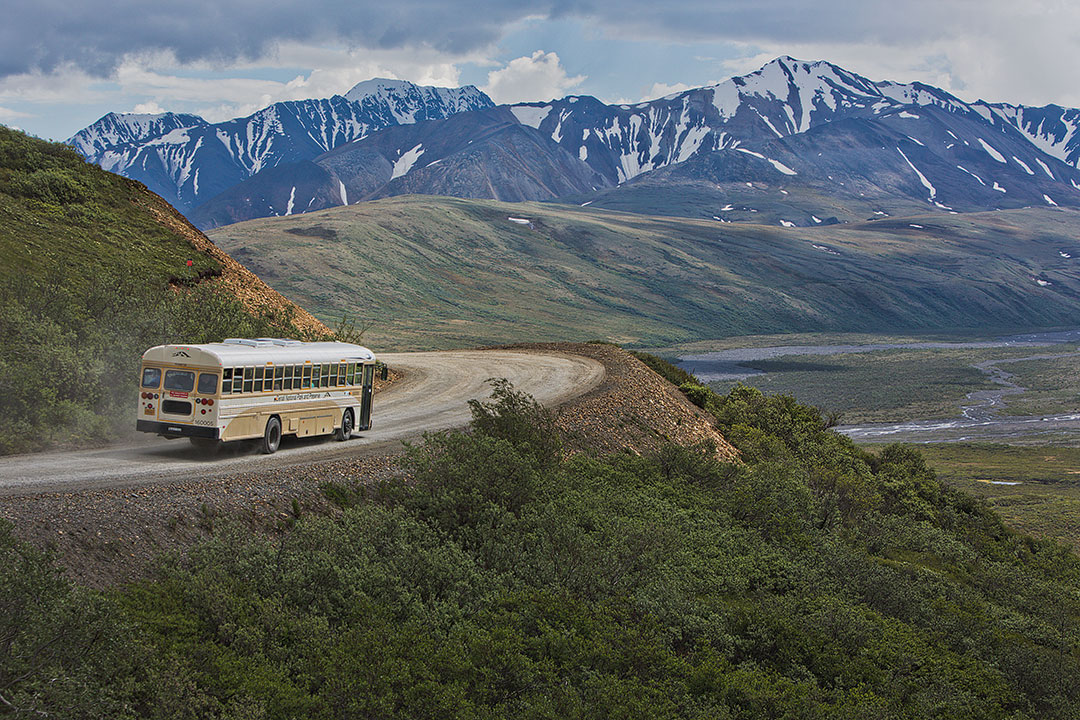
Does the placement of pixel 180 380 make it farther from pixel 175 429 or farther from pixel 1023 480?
pixel 1023 480

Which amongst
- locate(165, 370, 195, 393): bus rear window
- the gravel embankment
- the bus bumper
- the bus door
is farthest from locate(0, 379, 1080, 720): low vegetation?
locate(165, 370, 195, 393): bus rear window

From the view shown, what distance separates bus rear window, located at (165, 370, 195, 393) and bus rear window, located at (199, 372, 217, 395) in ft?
0.64

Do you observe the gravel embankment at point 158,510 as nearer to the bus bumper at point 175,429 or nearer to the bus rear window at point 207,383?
the bus bumper at point 175,429

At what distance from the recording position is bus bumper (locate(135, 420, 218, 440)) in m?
18.9

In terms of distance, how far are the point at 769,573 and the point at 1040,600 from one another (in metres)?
8.94

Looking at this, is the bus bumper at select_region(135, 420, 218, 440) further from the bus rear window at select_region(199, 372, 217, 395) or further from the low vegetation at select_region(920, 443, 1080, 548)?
the low vegetation at select_region(920, 443, 1080, 548)

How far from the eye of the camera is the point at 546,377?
3606 centimetres

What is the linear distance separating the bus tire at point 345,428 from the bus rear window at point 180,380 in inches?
183

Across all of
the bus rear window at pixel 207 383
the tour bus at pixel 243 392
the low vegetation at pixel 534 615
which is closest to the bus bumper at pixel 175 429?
the tour bus at pixel 243 392

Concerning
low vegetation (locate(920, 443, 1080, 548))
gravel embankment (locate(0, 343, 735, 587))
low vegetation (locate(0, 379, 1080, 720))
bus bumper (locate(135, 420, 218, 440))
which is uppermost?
bus bumper (locate(135, 420, 218, 440))

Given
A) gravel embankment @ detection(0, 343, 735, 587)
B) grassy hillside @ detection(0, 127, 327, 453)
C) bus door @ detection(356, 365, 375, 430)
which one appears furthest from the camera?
bus door @ detection(356, 365, 375, 430)

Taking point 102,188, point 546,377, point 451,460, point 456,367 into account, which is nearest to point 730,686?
point 451,460

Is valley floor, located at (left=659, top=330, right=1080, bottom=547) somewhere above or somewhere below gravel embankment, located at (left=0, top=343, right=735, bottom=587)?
below

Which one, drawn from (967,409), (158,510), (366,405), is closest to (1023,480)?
(967,409)
